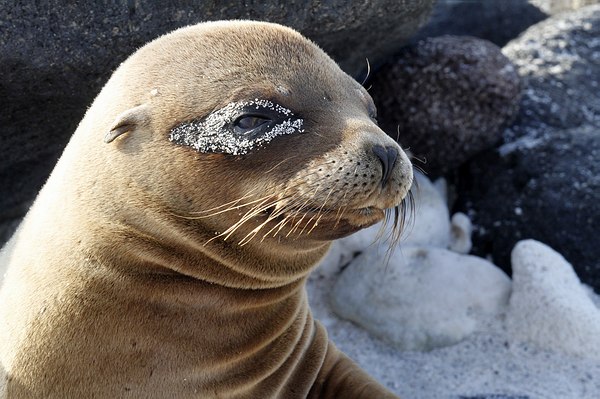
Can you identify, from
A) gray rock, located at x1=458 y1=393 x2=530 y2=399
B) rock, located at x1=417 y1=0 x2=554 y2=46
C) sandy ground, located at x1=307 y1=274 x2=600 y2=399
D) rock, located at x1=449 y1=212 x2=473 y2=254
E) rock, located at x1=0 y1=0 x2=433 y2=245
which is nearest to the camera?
rock, located at x1=0 y1=0 x2=433 y2=245

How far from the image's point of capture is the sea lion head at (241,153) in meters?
2.71

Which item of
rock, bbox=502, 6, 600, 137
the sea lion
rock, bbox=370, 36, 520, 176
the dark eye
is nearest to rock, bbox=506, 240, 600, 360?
rock, bbox=370, 36, 520, 176

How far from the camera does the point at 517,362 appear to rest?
14.9 ft

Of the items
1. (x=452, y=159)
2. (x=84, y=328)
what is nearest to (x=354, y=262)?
(x=452, y=159)

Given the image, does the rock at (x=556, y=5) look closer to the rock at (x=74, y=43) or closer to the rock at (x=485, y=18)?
the rock at (x=485, y=18)

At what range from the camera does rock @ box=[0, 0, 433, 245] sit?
3.72 m

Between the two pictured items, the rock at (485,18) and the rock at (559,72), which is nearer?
the rock at (559,72)

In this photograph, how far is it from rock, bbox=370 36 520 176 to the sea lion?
241cm

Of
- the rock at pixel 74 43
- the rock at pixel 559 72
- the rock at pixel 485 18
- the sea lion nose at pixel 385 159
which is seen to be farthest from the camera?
the rock at pixel 485 18

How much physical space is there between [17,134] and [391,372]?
8.13 feet

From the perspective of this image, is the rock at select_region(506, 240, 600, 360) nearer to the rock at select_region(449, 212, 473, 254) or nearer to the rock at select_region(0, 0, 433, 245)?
the rock at select_region(449, 212, 473, 254)

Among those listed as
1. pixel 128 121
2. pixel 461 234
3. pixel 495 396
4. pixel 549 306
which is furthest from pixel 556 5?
pixel 128 121

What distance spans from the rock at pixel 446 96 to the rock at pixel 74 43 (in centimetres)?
46

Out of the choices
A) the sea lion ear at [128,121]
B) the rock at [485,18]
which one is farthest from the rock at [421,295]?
the rock at [485,18]
